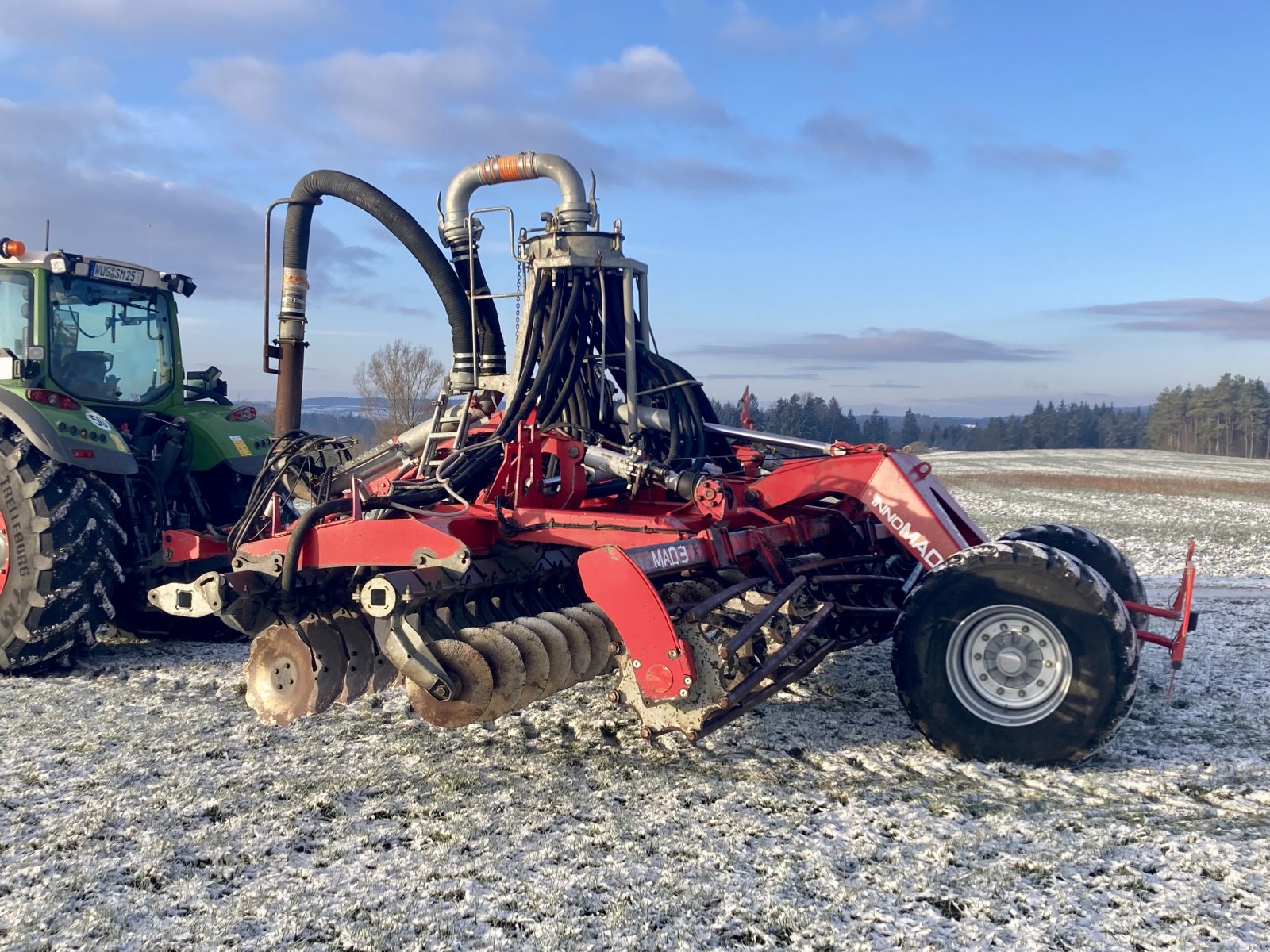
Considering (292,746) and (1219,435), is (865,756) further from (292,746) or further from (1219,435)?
(1219,435)

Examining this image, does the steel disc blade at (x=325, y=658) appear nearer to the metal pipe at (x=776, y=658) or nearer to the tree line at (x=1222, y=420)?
the metal pipe at (x=776, y=658)

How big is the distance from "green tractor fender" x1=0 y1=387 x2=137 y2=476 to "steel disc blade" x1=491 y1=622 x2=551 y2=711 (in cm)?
302

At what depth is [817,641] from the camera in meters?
4.89

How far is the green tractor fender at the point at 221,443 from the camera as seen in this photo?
6.83 metres

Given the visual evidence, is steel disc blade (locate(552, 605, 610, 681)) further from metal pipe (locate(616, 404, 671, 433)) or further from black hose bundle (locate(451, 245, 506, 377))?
black hose bundle (locate(451, 245, 506, 377))

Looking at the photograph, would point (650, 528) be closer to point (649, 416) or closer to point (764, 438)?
point (649, 416)

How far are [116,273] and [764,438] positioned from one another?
4.33 meters

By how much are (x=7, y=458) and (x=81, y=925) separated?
357 cm

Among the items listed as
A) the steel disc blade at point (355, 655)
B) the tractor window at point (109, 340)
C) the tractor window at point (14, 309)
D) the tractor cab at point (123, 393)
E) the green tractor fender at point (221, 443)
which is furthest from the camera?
the green tractor fender at point (221, 443)

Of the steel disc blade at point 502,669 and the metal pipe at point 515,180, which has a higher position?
the metal pipe at point 515,180

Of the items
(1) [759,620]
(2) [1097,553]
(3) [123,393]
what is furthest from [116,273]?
(2) [1097,553]

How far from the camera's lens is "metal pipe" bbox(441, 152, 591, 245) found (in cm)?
658

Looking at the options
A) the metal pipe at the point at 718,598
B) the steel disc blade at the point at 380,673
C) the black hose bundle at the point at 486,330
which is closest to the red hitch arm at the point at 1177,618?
the metal pipe at the point at 718,598

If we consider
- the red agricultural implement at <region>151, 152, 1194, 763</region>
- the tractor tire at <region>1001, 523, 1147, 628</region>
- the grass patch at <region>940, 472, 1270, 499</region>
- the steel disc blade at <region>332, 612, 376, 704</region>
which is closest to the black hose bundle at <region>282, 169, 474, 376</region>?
the red agricultural implement at <region>151, 152, 1194, 763</region>
